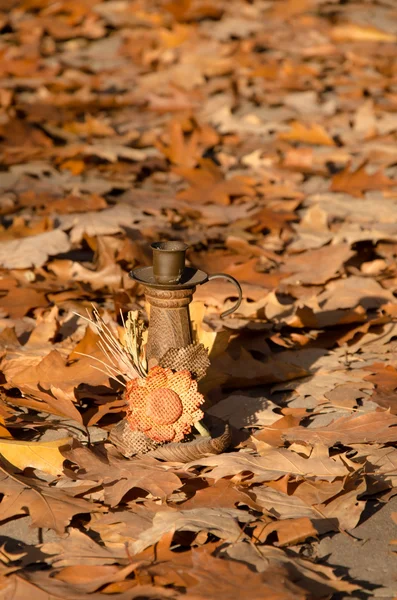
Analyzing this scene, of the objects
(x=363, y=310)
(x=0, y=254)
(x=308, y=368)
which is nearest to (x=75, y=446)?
(x=308, y=368)

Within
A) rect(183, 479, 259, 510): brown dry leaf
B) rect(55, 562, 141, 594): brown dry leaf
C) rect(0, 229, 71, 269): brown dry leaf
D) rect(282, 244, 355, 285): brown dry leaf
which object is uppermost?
rect(55, 562, 141, 594): brown dry leaf

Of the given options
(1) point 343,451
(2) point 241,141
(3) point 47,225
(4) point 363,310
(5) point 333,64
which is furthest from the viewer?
(5) point 333,64

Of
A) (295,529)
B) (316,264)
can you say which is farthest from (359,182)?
(295,529)

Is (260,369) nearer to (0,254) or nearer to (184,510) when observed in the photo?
(184,510)

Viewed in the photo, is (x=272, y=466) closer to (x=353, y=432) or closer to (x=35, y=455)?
(x=353, y=432)

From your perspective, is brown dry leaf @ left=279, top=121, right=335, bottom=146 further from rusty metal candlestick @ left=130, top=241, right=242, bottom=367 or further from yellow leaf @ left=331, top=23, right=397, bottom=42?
rusty metal candlestick @ left=130, top=241, right=242, bottom=367

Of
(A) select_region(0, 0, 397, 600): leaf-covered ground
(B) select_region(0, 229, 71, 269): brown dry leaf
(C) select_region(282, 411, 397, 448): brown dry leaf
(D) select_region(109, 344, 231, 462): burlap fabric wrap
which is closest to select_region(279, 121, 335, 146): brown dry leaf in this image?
(A) select_region(0, 0, 397, 600): leaf-covered ground

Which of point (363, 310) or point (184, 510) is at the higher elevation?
point (184, 510)
